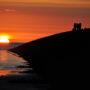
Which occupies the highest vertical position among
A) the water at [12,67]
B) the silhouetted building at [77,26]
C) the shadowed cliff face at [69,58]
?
the silhouetted building at [77,26]

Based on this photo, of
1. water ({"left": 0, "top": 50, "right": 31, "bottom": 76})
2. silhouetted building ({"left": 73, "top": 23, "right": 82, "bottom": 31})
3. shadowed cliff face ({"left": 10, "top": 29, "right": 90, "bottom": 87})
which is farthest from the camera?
water ({"left": 0, "top": 50, "right": 31, "bottom": 76})

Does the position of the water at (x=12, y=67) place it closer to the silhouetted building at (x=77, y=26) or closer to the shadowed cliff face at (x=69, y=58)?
the shadowed cliff face at (x=69, y=58)

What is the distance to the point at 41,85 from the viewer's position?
25547 millimetres

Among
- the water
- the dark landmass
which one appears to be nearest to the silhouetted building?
the dark landmass

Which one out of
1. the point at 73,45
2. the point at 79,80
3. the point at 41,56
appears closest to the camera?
the point at 79,80

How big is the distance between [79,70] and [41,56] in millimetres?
14300

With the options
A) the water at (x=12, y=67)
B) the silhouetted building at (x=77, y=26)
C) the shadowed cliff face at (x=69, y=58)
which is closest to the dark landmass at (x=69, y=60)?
the shadowed cliff face at (x=69, y=58)

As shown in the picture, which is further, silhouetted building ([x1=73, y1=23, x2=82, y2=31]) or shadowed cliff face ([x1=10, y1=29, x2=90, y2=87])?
silhouetted building ([x1=73, y1=23, x2=82, y2=31])

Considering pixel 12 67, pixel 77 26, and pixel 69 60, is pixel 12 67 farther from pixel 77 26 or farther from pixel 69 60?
pixel 69 60

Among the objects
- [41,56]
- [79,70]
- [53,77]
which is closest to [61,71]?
[53,77]

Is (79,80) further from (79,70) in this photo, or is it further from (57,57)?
(57,57)

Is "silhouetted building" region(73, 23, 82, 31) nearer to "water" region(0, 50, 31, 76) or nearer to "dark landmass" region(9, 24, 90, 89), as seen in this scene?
"dark landmass" region(9, 24, 90, 89)

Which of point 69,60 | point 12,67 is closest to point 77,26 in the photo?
point 69,60

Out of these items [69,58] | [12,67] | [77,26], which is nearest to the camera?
[69,58]
